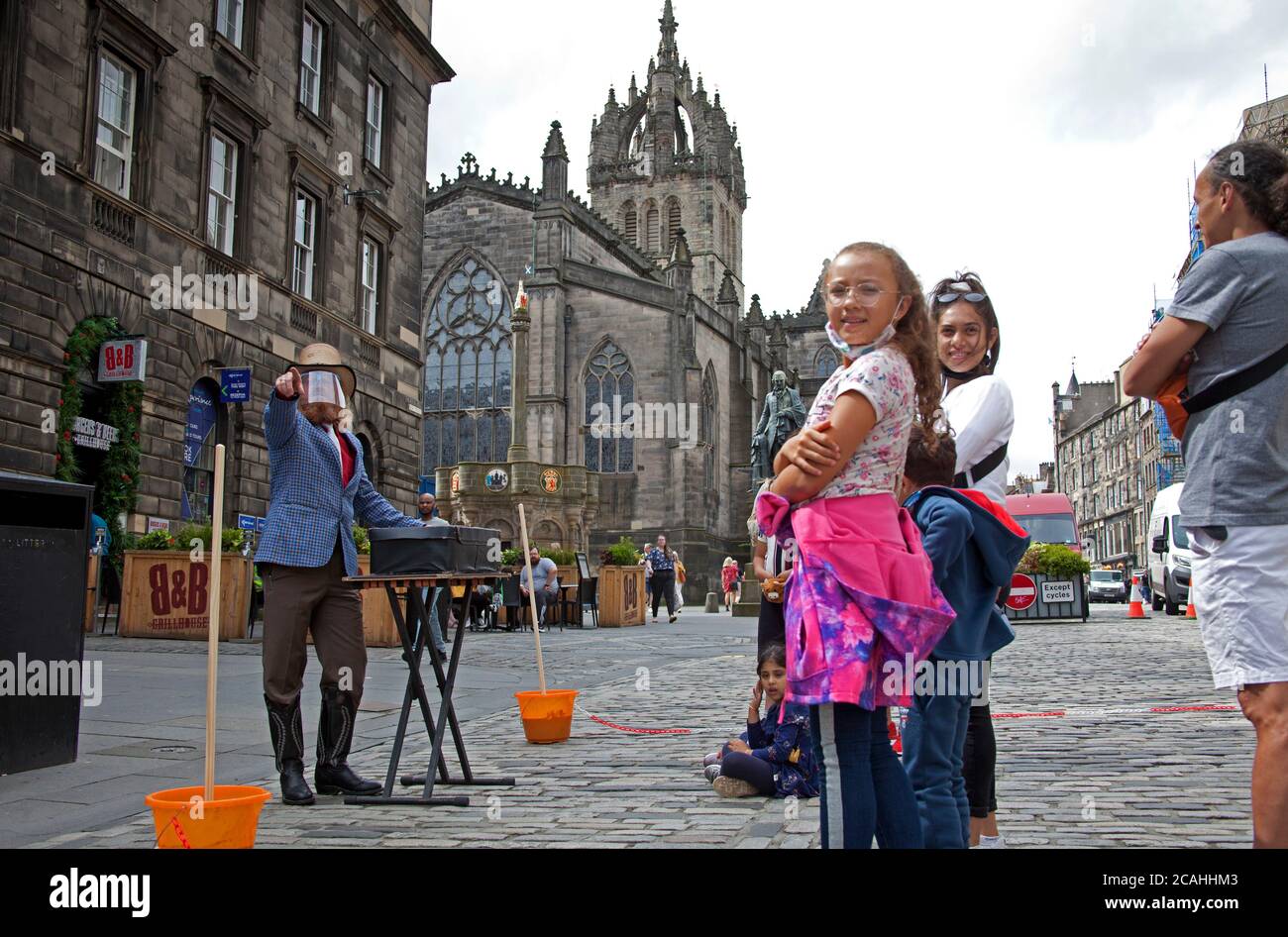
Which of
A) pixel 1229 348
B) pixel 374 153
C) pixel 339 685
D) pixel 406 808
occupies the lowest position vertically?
pixel 406 808

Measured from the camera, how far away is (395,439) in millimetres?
24016

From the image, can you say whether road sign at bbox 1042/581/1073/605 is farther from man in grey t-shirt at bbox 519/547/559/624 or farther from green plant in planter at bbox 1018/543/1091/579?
man in grey t-shirt at bbox 519/547/559/624

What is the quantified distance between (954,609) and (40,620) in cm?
446

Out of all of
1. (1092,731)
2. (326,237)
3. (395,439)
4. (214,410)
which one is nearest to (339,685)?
(1092,731)

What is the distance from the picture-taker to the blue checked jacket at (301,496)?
4.86m

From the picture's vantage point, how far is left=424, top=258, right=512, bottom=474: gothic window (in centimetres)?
4453

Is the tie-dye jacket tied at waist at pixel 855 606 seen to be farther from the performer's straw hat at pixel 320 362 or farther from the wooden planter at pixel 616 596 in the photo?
the wooden planter at pixel 616 596

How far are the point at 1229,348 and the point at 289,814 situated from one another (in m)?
3.87

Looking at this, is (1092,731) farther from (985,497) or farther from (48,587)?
(48,587)

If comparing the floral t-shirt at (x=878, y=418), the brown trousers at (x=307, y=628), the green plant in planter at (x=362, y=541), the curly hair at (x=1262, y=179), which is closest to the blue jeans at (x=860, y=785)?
the floral t-shirt at (x=878, y=418)

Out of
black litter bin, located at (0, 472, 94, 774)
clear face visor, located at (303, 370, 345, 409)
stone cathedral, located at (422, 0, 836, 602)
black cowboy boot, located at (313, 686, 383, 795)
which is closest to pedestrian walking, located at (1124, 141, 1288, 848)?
clear face visor, located at (303, 370, 345, 409)

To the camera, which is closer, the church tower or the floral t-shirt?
the floral t-shirt

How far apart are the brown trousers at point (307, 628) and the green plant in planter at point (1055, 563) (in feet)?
61.8

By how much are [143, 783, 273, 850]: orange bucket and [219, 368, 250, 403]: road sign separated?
49.0 ft
